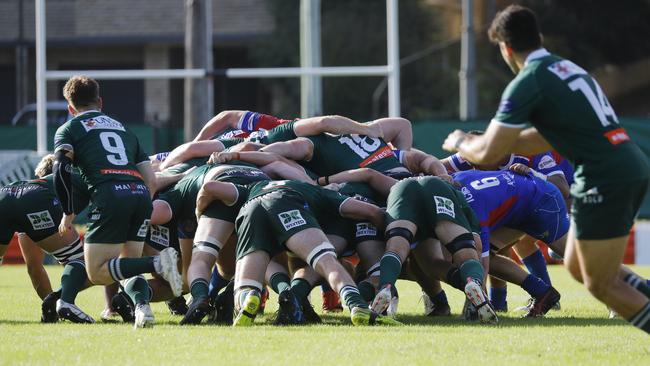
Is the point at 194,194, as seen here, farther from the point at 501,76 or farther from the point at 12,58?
the point at 12,58

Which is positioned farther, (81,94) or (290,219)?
(81,94)

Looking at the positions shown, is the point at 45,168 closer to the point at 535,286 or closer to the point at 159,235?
the point at 159,235

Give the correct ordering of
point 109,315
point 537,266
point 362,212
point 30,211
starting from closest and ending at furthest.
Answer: point 362,212, point 109,315, point 30,211, point 537,266

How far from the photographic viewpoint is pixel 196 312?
9.01 m

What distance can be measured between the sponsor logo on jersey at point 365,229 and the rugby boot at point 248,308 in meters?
1.23

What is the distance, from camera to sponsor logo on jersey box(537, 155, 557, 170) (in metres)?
11.9

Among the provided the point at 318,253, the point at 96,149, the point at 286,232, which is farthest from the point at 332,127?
the point at 96,149

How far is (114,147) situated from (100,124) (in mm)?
215

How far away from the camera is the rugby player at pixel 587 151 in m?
6.89

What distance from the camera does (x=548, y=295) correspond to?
9.77m

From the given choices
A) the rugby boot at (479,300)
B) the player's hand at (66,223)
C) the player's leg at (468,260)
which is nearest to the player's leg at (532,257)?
the player's leg at (468,260)

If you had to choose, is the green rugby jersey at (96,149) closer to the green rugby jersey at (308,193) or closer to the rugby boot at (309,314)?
the green rugby jersey at (308,193)

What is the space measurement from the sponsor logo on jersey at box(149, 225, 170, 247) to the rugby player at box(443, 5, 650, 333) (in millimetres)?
3926

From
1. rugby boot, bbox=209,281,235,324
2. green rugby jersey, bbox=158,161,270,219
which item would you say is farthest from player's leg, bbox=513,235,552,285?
rugby boot, bbox=209,281,235,324
